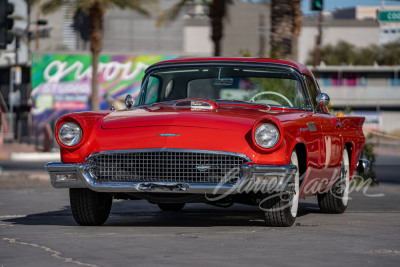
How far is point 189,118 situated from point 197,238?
1214mm

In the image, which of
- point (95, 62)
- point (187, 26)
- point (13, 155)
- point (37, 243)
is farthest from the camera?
point (187, 26)

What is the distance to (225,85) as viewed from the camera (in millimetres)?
9812

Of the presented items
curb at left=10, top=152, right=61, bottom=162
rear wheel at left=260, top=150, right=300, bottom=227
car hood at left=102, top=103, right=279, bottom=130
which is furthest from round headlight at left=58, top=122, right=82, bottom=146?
curb at left=10, top=152, right=61, bottom=162

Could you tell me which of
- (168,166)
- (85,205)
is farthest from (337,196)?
(85,205)

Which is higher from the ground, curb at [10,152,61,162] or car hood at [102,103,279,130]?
car hood at [102,103,279,130]

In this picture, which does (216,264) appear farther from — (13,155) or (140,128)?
(13,155)

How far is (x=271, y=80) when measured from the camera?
10.1 metres

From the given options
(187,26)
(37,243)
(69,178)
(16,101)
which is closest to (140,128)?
(69,178)

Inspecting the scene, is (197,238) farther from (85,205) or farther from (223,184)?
(85,205)

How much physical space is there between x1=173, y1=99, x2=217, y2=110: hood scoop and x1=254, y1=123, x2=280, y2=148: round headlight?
2.53 feet

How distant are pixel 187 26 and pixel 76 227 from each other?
9507 centimetres

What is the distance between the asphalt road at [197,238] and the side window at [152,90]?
1.25 metres

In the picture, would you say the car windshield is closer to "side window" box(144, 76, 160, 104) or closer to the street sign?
"side window" box(144, 76, 160, 104)

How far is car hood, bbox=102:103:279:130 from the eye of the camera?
8.47 m
